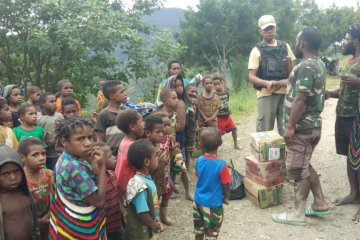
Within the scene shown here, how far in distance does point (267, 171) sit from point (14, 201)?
2.89 metres

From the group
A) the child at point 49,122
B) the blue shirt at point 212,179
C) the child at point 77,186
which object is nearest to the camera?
the child at point 77,186

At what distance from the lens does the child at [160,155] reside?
3.44m

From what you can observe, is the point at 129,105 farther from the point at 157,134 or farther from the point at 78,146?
the point at 78,146

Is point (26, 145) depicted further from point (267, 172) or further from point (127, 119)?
point (267, 172)

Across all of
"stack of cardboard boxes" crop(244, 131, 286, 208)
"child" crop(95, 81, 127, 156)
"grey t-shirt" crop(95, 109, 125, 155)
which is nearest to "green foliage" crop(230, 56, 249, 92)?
"stack of cardboard boxes" crop(244, 131, 286, 208)

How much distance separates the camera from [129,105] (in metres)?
4.43

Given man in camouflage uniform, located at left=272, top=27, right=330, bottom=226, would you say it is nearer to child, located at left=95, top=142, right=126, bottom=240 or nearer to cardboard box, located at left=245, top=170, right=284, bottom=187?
cardboard box, located at left=245, top=170, right=284, bottom=187

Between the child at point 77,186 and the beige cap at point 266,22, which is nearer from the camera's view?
the child at point 77,186

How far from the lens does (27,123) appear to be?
13.1ft

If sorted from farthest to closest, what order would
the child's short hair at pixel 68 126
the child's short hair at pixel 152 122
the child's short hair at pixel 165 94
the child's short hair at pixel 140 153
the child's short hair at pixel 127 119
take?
the child's short hair at pixel 165 94, the child's short hair at pixel 152 122, the child's short hair at pixel 127 119, the child's short hair at pixel 140 153, the child's short hair at pixel 68 126

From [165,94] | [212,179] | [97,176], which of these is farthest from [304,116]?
[97,176]

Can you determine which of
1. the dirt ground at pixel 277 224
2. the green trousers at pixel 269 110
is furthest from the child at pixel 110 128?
the green trousers at pixel 269 110

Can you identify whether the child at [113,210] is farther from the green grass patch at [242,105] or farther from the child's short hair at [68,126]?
the green grass patch at [242,105]

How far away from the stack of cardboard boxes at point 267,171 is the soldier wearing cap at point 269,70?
598mm
